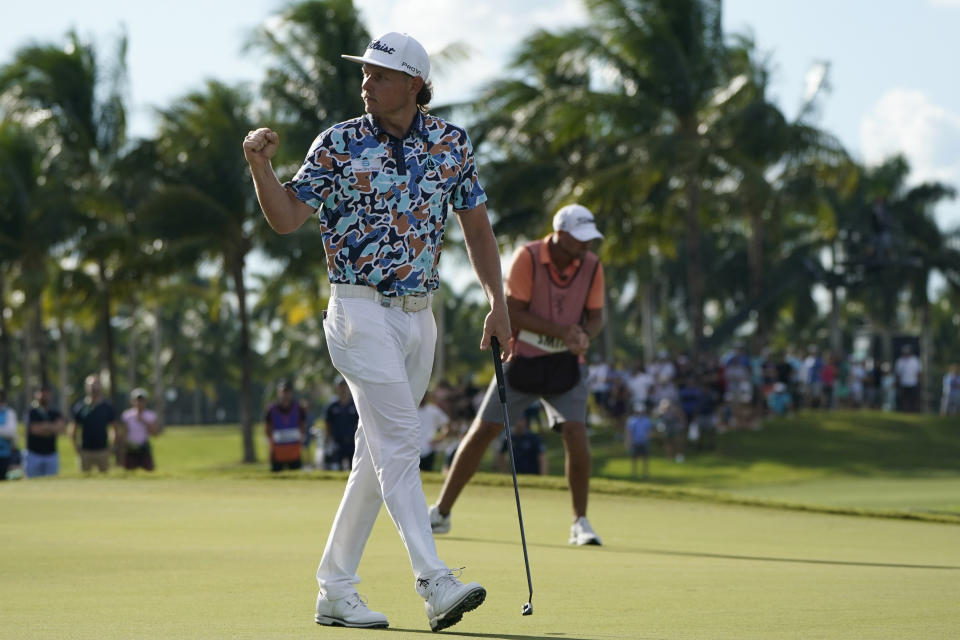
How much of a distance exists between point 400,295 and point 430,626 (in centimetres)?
116

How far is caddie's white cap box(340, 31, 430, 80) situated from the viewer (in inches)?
204

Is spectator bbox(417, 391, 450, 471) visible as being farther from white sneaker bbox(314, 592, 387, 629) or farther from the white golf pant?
white sneaker bbox(314, 592, 387, 629)

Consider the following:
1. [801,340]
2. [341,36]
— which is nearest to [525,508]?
[341,36]

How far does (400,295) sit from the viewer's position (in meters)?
5.17

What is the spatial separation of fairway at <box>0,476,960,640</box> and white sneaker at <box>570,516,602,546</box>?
4.9 inches

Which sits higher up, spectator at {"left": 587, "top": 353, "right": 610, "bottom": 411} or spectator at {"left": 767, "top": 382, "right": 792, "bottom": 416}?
spectator at {"left": 587, "top": 353, "right": 610, "bottom": 411}

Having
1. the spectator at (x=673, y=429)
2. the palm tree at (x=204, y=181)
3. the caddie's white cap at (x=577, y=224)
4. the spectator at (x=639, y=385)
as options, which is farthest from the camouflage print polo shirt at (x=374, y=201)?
the palm tree at (x=204, y=181)

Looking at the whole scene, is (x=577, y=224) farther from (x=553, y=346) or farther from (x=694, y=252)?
(x=694, y=252)

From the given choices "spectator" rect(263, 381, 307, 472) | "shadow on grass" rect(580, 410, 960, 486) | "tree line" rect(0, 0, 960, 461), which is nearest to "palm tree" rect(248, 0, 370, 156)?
"tree line" rect(0, 0, 960, 461)

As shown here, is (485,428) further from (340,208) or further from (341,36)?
(341,36)

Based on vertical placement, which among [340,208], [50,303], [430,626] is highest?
[50,303]

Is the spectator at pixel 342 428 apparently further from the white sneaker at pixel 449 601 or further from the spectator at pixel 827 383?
the spectator at pixel 827 383

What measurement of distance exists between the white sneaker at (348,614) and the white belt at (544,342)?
406 centimetres

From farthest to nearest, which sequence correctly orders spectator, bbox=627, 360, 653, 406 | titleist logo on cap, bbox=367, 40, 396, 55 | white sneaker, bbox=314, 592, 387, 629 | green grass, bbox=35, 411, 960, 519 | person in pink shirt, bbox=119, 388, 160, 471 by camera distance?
1. spectator, bbox=627, 360, 653, 406
2. green grass, bbox=35, 411, 960, 519
3. person in pink shirt, bbox=119, 388, 160, 471
4. titleist logo on cap, bbox=367, 40, 396, 55
5. white sneaker, bbox=314, 592, 387, 629
